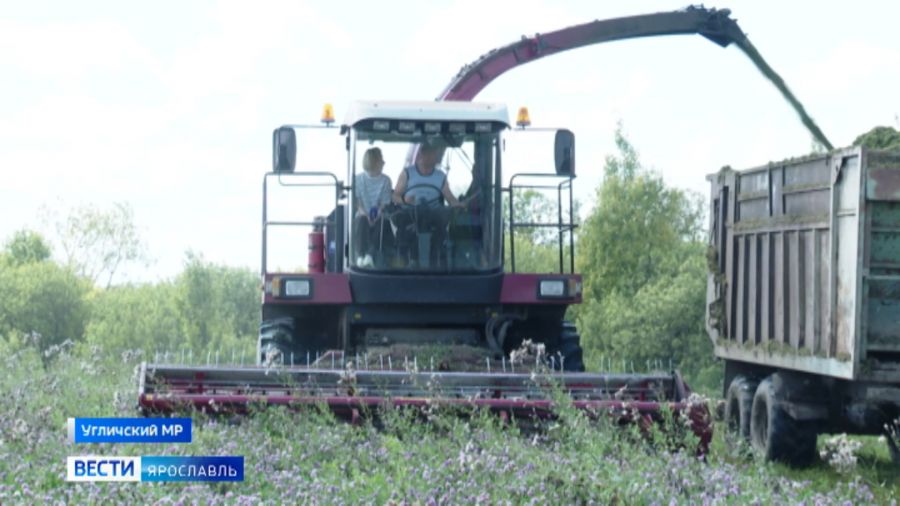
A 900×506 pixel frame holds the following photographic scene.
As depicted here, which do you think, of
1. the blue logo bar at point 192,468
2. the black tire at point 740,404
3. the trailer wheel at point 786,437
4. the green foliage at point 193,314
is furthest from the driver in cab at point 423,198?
the green foliage at point 193,314

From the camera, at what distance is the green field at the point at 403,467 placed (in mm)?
7242

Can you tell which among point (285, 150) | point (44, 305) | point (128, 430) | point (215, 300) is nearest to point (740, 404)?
point (285, 150)

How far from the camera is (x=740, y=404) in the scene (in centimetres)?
1340

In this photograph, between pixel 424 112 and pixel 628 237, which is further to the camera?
pixel 628 237

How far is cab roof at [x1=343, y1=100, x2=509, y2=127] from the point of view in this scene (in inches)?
525

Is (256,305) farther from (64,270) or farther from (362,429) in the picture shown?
(362,429)

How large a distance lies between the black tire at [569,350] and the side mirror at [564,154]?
5.42ft

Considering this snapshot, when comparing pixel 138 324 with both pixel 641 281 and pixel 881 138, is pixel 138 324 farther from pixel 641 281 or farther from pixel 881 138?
pixel 881 138

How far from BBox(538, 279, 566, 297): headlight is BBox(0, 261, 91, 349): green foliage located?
24353 millimetres

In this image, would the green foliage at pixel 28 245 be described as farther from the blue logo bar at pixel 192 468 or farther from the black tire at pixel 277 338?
the blue logo bar at pixel 192 468

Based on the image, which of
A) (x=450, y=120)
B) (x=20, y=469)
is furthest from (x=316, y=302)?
(x=20, y=469)

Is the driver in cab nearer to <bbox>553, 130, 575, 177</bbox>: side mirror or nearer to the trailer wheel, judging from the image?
<bbox>553, 130, 575, 177</bbox>: side mirror

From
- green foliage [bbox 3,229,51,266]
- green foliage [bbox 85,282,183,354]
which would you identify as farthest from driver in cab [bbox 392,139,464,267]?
green foliage [bbox 3,229,51,266]

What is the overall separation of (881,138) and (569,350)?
323 centimetres
